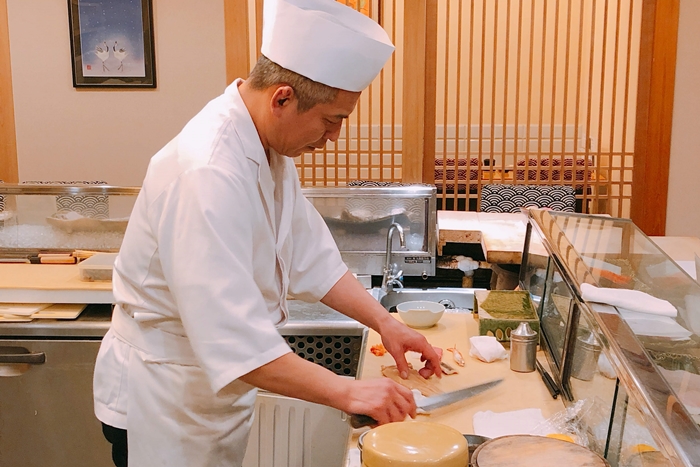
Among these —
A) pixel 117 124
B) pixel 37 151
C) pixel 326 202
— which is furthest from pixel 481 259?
pixel 37 151

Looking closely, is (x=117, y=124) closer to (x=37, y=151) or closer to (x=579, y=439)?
(x=37, y=151)

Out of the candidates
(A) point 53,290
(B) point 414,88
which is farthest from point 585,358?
(B) point 414,88

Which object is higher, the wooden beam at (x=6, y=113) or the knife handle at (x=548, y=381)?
the wooden beam at (x=6, y=113)

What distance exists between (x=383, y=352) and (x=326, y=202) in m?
1.12

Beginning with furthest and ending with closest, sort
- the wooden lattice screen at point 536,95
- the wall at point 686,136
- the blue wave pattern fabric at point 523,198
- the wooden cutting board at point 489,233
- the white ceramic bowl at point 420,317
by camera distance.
Result: 1. the wooden lattice screen at point 536,95
2. the wall at point 686,136
3. the blue wave pattern fabric at point 523,198
4. the wooden cutting board at point 489,233
5. the white ceramic bowl at point 420,317

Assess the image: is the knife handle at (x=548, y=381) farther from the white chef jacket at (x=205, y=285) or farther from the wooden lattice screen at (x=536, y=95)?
the wooden lattice screen at (x=536, y=95)

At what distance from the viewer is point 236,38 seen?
16.7ft

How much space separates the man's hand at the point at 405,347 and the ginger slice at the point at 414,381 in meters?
0.01

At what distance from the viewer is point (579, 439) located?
1313 mm

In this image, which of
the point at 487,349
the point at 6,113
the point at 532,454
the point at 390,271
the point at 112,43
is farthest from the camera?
the point at 6,113

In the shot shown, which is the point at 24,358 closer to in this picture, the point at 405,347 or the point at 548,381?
the point at 405,347

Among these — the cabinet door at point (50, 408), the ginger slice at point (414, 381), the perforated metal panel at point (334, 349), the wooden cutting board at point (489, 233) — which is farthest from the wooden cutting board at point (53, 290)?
the wooden cutting board at point (489, 233)

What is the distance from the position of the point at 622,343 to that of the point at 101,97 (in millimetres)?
4898

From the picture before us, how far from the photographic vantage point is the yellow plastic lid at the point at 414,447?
1027 mm
